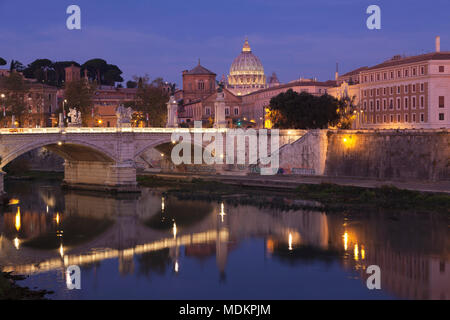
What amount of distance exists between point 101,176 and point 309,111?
1757 centimetres

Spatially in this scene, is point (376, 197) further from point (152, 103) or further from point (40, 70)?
point (40, 70)

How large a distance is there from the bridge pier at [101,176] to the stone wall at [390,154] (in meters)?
13.6

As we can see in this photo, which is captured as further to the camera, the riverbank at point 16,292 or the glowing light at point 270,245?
the glowing light at point 270,245

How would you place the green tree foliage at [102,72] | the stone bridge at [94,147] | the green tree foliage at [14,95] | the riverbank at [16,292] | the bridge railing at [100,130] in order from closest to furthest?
1. the riverbank at [16,292]
2. the stone bridge at [94,147]
3. the bridge railing at [100,130]
4. the green tree foliage at [14,95]
5. the green tree foliage at [102,72]

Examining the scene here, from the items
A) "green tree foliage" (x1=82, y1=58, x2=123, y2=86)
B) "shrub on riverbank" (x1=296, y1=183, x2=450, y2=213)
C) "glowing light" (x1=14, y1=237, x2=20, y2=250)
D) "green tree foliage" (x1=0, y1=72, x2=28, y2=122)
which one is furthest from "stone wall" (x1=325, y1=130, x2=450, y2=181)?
"green tree foliage" (x1=82, y1=58, x2=123, y2=86)

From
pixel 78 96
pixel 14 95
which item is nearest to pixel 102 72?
pixel 78 96

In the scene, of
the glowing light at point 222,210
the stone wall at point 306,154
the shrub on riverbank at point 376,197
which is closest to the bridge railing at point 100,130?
the stone wall at point 306,154

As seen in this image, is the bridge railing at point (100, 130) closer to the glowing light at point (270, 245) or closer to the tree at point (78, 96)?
the glowing light at point (270, 245)

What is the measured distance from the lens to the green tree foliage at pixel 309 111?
52.8 m

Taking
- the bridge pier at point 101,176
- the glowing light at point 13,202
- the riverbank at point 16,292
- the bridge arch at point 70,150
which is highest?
the bridge arch at point 70,150

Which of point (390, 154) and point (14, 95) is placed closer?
point (390, 154)

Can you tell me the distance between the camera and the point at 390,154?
42938mm
